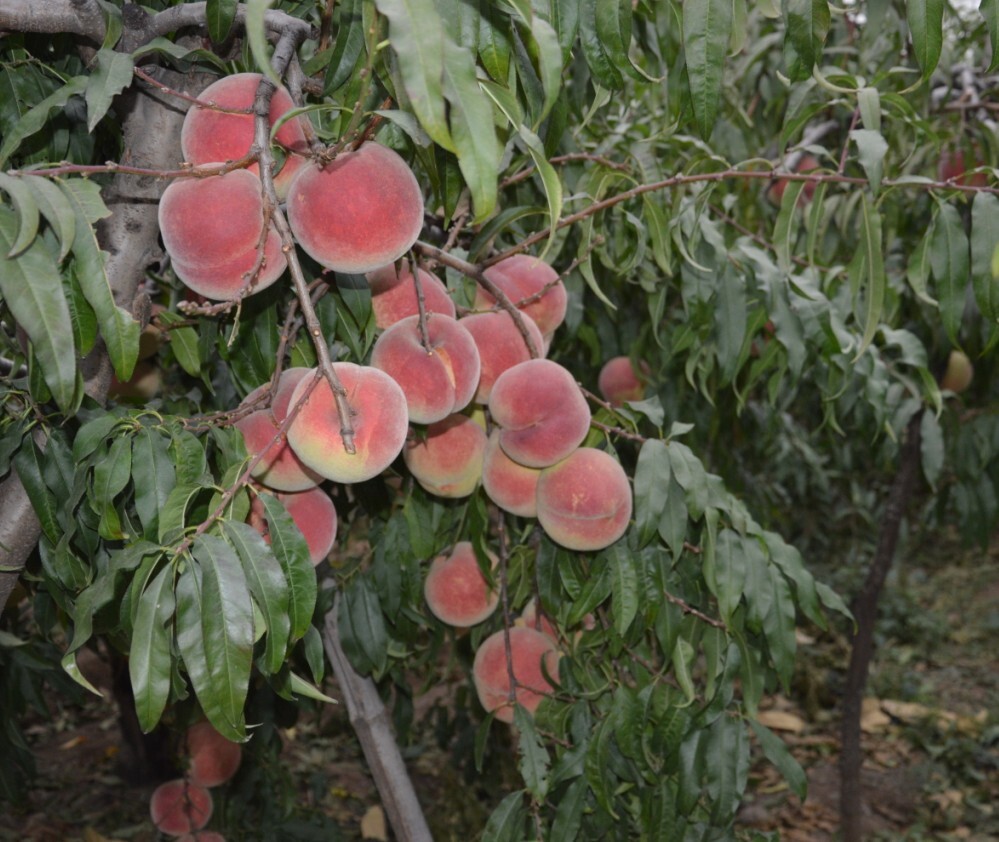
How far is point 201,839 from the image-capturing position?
2.25 metres

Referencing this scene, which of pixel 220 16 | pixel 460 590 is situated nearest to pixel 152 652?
pixel 220 16

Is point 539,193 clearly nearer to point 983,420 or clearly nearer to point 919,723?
point 983,420

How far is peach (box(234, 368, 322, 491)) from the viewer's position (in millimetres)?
1123

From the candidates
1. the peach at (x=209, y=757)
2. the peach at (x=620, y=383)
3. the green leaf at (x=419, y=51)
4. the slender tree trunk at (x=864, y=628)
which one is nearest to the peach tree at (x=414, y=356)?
the green leaf at (x=419, y=51)

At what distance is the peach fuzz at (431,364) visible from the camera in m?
1.19

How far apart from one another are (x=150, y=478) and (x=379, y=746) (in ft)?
2.82

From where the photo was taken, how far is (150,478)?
1.01 meters

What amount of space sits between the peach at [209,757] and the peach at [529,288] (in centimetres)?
133

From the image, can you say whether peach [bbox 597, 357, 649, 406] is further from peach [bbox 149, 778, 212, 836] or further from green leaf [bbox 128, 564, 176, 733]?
green leaf [bbox 128, 564, 176, 733]

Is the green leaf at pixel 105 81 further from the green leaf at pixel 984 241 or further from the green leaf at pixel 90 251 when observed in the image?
the green leaf at pixel 984 241

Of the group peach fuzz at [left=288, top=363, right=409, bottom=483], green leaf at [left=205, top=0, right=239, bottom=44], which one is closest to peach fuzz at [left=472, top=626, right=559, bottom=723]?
peach fuzz at [left=288, top=363, right=409, bottom=483]

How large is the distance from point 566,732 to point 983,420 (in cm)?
160

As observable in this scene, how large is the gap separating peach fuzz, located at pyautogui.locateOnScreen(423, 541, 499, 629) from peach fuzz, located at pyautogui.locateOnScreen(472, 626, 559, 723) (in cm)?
6

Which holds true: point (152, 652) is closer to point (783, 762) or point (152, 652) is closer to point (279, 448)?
point (279, 448)
